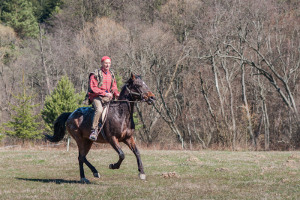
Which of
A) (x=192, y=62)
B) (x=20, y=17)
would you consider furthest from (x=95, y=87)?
(x=20, y=17)

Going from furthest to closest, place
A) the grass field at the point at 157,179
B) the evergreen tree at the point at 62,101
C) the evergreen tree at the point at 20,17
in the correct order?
the evergreen tree at the point at 20,17, the evergreen tree at the point at 62,101, the grass field at the point at 157,179

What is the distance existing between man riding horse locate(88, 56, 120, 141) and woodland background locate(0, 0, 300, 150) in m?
20.1

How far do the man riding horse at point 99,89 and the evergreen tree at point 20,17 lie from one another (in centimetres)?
5927

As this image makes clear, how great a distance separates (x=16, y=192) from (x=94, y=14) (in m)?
52.5

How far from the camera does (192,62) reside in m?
46.5

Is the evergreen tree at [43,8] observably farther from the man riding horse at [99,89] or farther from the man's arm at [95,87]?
the man's arm at [95,87]

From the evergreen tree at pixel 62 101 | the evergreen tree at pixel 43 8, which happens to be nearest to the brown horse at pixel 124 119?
the evergreen tree at pixel 62 101

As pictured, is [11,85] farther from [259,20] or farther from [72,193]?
[72,193]

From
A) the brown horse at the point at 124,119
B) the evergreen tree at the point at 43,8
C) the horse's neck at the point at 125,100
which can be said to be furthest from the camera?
the evergreen tree at the point at 43,8

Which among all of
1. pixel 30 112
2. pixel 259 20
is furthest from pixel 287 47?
pixel 30 112

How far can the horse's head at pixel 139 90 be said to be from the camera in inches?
452

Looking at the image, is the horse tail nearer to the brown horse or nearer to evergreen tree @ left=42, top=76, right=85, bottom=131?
the brown horse

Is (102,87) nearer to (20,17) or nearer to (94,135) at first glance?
(94,135)

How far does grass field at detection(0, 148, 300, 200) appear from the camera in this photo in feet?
32.2
